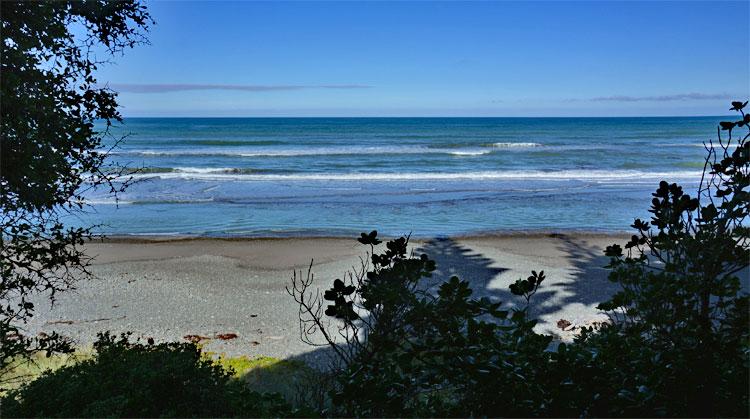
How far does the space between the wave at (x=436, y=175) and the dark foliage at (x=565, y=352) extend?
1882cm

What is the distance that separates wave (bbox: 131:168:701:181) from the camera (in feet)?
71.6

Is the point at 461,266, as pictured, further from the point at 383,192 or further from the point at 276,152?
the point at 276,152

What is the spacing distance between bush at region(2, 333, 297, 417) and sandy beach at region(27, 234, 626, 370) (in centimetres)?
244

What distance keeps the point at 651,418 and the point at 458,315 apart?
0.91 meters

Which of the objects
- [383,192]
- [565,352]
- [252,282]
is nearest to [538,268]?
[252,282]

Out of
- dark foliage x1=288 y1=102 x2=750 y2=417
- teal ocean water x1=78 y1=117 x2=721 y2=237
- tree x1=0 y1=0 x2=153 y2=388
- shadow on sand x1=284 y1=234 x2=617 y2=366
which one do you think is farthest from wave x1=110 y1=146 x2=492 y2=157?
dark foliage x1=288 y1=102 x2=750 y2=417

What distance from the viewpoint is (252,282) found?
785 cm

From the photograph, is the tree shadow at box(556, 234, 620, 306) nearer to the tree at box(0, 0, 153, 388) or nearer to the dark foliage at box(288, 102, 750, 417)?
the dark foliage at box(288, 102, 750, 417)

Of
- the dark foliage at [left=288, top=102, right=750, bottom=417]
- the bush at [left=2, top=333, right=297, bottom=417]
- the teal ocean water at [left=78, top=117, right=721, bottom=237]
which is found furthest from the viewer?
the teal ocean water at [left=78, top=117, right=721, bottom=237]

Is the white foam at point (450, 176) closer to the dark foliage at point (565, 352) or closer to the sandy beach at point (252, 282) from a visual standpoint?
the sandy beach at point (252, 282)

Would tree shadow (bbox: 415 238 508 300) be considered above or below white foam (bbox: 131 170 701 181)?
below

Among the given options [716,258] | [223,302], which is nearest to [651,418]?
[716,258]

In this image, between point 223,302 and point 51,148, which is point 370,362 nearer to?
point 51,148

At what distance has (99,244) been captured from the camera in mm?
10195
